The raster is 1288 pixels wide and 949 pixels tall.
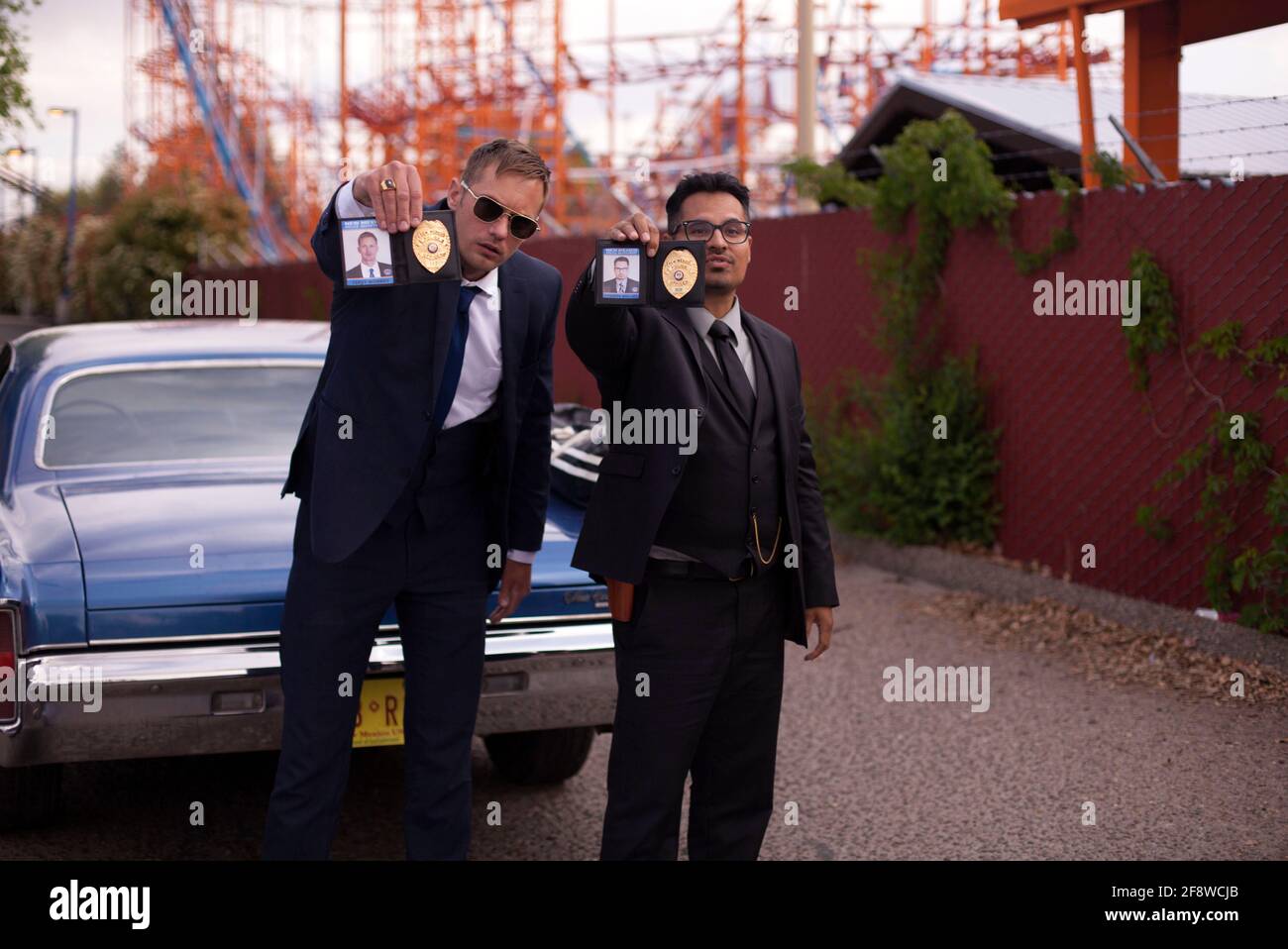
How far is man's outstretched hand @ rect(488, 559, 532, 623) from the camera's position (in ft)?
11.9

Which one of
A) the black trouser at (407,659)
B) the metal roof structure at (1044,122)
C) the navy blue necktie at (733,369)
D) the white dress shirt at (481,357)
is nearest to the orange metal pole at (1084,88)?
the metal roof structure at (1044,122)

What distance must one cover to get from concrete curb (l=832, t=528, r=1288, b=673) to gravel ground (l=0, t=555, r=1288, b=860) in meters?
0.06

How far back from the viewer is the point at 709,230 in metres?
3.12

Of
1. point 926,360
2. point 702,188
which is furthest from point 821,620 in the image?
point 926,360

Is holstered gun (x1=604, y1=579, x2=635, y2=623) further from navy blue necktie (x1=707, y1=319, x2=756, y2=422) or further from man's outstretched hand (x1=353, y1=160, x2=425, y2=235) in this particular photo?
man's outstretched hand (x1=353, y1=160, x2=425, y2=235)

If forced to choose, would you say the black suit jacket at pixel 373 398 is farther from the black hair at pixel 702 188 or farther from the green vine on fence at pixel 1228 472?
the green vine on fence at pixel 1228 472

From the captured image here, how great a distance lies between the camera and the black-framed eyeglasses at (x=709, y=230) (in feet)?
10.2

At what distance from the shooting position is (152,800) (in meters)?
4.88

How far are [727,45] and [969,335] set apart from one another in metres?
23.7

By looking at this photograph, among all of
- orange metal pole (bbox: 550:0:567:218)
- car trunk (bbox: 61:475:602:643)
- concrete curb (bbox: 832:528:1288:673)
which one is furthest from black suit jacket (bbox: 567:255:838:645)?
orange metal pole (bbox: 550:0:567:218)

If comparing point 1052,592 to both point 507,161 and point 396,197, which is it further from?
point 396,197

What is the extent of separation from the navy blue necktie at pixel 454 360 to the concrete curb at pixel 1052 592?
12.6 ft

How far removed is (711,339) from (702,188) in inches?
13.4
